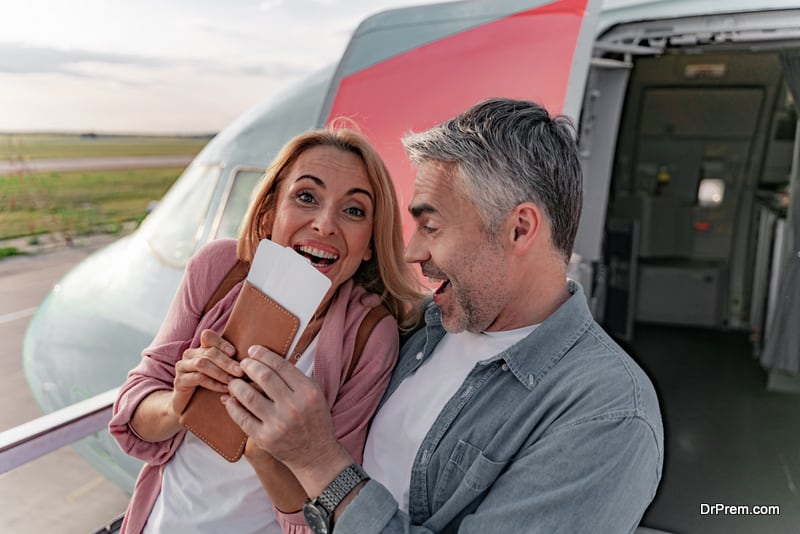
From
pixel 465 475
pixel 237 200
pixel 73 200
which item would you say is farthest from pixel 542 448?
pixel 73 200

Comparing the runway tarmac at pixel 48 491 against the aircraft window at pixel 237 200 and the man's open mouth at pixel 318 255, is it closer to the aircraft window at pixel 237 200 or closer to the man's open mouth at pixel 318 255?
the aircraft window at pixel 237 200

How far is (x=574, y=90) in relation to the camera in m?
2.61

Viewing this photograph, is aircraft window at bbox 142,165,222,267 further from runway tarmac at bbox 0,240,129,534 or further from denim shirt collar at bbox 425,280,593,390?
denim shirt collar at bbox 425,280,593,390

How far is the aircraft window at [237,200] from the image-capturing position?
10.8 feet

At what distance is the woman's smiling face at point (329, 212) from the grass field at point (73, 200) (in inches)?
180

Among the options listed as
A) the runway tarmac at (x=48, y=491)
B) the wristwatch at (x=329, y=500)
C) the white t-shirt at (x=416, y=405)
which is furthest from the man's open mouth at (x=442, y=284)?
the runway tarmac at (x=48, y=491)

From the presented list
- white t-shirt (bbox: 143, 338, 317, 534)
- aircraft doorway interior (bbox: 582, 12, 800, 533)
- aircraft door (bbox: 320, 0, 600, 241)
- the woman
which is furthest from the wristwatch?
aircraft doorway interior (bbox: 582, 12, 800, 533)

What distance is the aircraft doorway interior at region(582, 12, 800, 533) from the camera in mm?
5172

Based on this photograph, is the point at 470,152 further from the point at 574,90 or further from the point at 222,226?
the point at 222,226

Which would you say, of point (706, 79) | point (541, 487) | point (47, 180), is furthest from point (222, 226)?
point (47, 180)

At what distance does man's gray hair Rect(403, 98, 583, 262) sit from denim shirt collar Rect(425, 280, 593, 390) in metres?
0.16

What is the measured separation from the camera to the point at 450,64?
2.93 m

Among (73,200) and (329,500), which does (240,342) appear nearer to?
(329,500)

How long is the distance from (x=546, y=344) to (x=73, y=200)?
1365 centimetres
